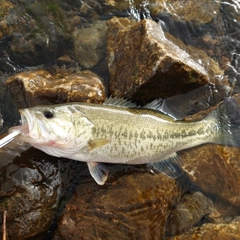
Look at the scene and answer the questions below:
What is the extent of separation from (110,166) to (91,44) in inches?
83.3

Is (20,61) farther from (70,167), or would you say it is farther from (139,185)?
(139,185)

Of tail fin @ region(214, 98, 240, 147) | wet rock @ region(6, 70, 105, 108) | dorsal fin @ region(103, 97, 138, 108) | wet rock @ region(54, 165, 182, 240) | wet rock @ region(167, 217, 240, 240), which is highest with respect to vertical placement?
wet rock @ region(6, 70, 105, 108)

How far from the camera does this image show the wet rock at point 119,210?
3814 mm

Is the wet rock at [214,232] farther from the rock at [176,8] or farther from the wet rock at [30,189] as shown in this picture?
the rock at [176,8]

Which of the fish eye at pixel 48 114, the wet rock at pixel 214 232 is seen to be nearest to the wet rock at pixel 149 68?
the fish eye at pixel 48 114

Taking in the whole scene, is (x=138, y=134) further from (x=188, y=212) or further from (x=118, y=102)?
(x=188, y=212)

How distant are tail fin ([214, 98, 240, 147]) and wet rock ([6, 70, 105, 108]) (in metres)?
1.62

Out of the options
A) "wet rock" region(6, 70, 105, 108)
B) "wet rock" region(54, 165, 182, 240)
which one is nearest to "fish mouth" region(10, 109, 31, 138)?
"wet rock" region(6, 70, 105, 108)

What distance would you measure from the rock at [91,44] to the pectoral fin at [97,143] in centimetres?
170

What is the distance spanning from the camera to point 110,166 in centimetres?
412

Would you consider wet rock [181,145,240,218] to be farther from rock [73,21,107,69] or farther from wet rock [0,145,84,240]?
rock [73,21,107,69]

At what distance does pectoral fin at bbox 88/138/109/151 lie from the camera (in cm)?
363

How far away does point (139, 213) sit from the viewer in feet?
12.6

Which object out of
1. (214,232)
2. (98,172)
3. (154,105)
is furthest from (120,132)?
(214,232)
